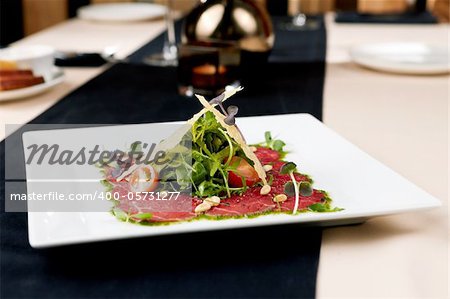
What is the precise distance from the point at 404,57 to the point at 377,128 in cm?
56

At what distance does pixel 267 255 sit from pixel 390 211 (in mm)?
131

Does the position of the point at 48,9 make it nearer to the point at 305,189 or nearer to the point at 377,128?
the point at 377,128

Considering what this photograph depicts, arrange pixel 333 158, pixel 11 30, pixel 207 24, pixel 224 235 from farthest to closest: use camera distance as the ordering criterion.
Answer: pixel 11 30 < pixel 207 24 < pixel 333 158 < pixel 224 235

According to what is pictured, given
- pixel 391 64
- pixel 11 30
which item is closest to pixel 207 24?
pixel 391 64

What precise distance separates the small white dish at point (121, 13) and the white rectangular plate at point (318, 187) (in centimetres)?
129

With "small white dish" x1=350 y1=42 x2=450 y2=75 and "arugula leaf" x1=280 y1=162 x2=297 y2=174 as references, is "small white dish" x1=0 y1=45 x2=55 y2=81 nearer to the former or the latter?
"small white dish" x1=350 y1=42 x2=450 y2=75

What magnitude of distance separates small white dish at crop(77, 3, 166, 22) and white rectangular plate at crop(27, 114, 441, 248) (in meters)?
1.29

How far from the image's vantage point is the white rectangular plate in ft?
2.16

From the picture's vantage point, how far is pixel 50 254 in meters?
0.69

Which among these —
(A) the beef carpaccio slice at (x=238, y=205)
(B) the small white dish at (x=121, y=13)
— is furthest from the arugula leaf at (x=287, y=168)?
(B) the small white dish at (x=121, y=13)

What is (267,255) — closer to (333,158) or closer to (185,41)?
(333,158)

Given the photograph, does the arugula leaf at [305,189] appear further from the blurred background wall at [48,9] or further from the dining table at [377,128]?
the blurred background wall at [48,9]

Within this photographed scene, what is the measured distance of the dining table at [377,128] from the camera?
0.68 meters

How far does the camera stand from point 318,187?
2.62ft
